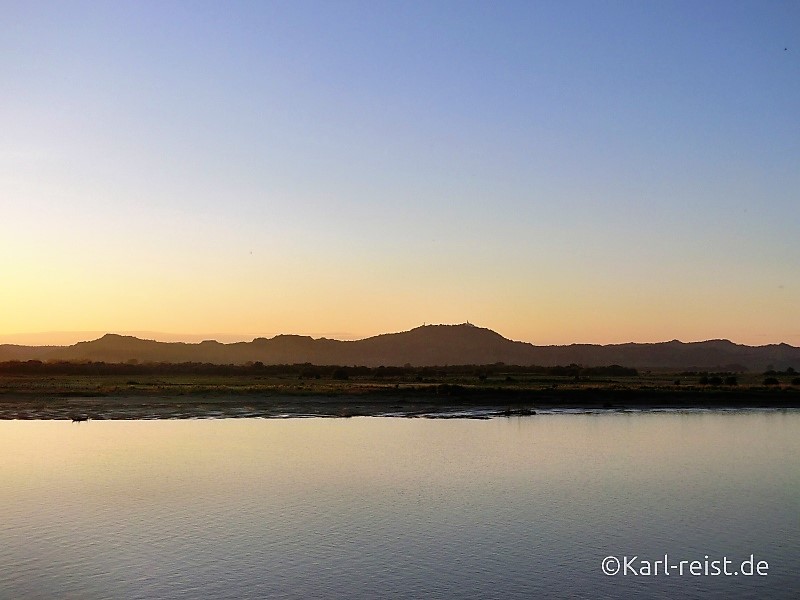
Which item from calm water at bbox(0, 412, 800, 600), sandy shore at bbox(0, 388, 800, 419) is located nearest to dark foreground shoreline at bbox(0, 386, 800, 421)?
sandy shore at bbox(0, 388, 800, 419)

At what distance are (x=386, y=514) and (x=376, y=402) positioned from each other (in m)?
39.2

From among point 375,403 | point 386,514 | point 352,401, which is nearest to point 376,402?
point 375,403

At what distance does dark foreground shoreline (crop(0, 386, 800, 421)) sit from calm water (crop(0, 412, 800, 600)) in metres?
12.3

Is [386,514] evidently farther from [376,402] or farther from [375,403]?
[376,402]

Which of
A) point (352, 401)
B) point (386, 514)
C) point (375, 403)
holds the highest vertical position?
point (352, 401)

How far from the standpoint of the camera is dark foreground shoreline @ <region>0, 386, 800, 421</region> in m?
55.7

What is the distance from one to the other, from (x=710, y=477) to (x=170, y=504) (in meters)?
20.1

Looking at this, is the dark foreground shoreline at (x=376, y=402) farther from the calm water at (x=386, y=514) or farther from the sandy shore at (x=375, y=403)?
the calm water at (x=386, y=514)

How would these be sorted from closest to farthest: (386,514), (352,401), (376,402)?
(386,514) → (376,402) → (352,401)

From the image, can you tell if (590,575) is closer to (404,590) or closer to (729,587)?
(729,587)

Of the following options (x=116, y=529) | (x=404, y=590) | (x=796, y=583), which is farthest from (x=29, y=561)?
(x=796, y=583)

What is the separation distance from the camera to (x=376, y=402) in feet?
208

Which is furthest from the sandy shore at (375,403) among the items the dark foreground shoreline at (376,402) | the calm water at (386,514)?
the calm water at (386,514)

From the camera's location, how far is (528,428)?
48.5m
